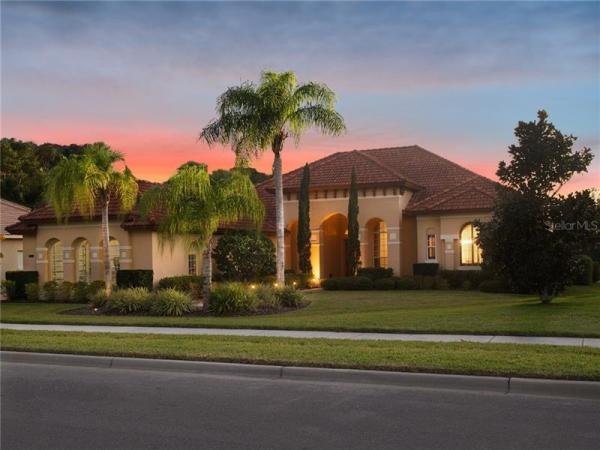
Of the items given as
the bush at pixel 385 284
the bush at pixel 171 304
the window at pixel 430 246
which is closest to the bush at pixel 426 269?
the window at pixel 430 246

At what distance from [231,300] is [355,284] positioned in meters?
11.5

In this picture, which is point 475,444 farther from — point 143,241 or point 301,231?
point 301,231

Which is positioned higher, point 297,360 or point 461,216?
point 461,216

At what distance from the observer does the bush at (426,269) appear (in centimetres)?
3145

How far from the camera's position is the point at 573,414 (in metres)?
7.57

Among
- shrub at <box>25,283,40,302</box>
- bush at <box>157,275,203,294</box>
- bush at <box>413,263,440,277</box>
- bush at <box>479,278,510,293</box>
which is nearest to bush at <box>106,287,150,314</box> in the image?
bush at <box>157,275,203,294</box>

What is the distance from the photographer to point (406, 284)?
29766mm

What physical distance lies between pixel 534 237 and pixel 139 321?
1090 centimetres

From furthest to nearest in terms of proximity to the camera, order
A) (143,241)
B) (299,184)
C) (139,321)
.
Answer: (299,184) → (143,241) → (139,321)

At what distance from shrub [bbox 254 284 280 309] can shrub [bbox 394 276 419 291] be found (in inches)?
397

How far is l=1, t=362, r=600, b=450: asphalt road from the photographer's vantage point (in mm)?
6664

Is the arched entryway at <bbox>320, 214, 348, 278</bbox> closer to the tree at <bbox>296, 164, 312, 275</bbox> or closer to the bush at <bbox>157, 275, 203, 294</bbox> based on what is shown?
the tree at <bbox>296, 164, 312, 275</bbox>

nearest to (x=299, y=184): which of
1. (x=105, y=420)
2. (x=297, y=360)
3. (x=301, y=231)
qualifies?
(x=301, y=231)

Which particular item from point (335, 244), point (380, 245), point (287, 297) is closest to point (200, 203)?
point (287, 297)
